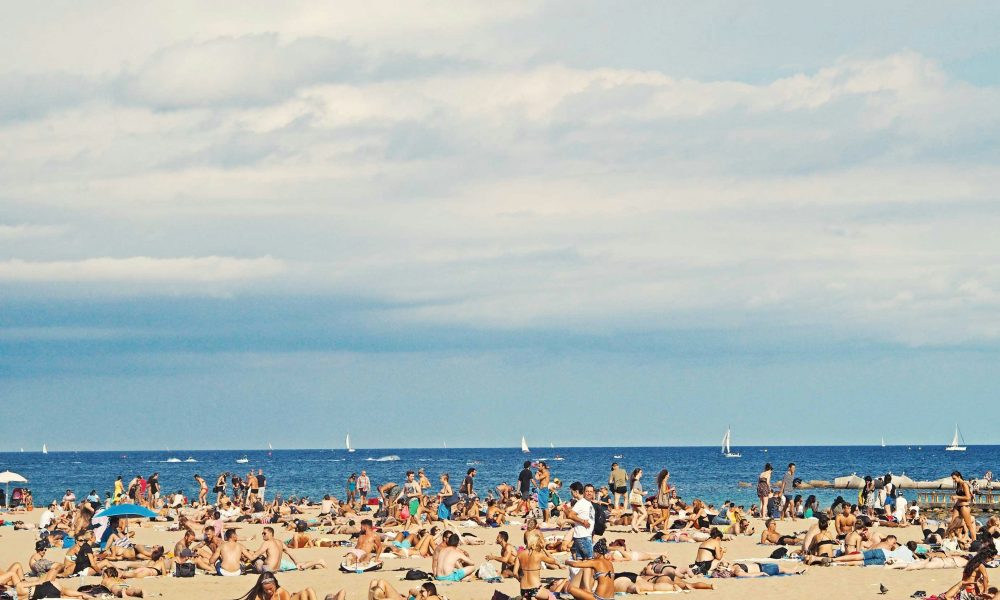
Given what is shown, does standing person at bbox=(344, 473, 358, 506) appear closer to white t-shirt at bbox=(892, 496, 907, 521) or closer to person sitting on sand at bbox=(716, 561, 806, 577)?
white t-shirt at bbox=(892, 496, 907, 521)

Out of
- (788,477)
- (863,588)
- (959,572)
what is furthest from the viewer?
(788,477)

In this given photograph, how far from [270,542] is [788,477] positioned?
18477 mm

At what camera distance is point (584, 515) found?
19359 mm

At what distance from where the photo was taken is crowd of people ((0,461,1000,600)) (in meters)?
18.8

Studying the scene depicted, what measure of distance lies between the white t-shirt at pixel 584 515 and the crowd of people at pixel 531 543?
2cm

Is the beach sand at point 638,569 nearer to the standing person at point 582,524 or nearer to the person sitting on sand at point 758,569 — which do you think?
the person sitting on sand at point 758,569

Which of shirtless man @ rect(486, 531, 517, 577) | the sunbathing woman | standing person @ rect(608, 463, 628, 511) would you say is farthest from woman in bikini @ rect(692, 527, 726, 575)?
standing person @ rect(608, 463, 628, 511)

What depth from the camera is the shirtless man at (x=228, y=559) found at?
22.3 m

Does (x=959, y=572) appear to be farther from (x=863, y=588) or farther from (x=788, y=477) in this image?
(x=788, y=477)

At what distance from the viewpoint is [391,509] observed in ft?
105

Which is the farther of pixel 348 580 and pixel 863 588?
pixel 348 580

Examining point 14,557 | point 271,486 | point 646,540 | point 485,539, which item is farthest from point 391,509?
point 271,486

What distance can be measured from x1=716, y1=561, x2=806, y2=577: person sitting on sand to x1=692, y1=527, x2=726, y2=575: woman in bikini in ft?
0.83

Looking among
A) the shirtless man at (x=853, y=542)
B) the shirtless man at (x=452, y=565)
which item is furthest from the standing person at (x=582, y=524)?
the shirtless man at (x=853, y=542)
